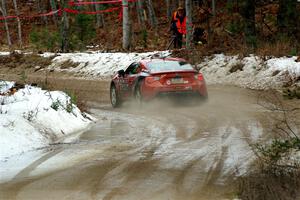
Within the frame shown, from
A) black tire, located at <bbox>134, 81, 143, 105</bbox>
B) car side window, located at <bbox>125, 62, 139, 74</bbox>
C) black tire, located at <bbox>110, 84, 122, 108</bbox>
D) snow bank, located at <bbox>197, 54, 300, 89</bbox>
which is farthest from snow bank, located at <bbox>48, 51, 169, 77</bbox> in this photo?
black tire, located at <bbox>134, 81, 143, 105</bbox>

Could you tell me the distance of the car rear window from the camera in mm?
15633

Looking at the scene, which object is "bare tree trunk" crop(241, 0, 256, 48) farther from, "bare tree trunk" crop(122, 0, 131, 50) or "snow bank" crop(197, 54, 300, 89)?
"bare tree trunk" crop(122, 0, 131, 50)

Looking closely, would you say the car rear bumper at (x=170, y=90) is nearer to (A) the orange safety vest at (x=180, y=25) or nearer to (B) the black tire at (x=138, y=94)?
(B) the black tire at (x=138, y=94)

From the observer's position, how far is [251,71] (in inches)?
781

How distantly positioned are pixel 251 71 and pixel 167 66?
5.02m

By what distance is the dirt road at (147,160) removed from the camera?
6.79 metres

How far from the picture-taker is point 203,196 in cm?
646

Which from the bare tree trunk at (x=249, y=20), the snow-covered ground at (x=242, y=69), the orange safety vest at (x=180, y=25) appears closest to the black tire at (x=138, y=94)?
the snow-covered ground at (x=242, y=69)

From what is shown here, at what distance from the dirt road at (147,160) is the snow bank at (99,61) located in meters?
12.0

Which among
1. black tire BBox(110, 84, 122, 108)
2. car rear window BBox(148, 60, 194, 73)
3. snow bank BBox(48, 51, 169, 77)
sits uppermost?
car rear window BBox(148, 60, 194, 73)

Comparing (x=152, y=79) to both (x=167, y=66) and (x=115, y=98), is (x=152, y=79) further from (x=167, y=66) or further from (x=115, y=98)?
(x=115, y=98)

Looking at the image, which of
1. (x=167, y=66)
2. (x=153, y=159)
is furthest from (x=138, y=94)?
(x=153, y=159)

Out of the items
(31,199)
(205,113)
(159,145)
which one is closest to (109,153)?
(159,145)

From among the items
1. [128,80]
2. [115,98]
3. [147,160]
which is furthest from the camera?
[115,98]
